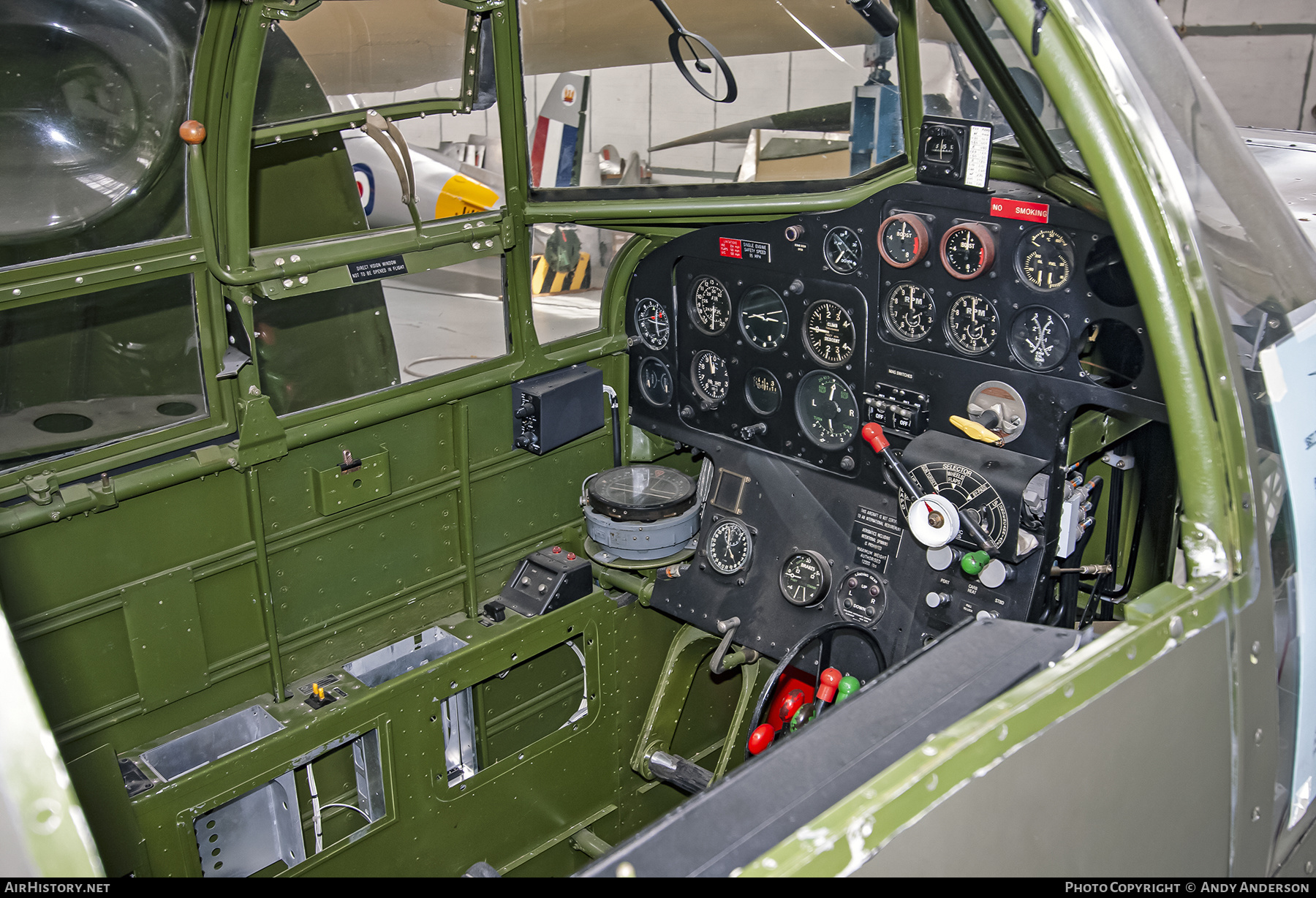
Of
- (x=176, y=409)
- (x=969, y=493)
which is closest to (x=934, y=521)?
(x=969, y=493)

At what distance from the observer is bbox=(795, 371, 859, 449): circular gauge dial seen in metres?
3.30

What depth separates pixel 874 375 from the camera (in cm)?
317

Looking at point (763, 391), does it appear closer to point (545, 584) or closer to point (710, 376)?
point (710, 376)

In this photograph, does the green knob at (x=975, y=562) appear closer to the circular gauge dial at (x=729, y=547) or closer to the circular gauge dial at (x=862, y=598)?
the circular gauge dial at (x=862, y=598)

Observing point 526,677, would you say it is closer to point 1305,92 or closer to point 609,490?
point 609,490

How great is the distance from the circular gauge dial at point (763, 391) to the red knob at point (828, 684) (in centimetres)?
98

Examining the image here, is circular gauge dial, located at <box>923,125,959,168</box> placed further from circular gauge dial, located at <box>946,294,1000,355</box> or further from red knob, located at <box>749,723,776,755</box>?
red knob, located at <box>749,723,776,755</box>

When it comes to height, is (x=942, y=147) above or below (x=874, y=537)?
above

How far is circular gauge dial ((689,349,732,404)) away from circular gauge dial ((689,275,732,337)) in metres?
0.09

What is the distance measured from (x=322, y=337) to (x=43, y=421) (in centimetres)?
74

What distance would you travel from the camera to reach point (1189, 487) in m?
1.48

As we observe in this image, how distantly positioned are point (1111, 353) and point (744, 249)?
1147 millimetres

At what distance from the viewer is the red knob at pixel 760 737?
2754mm
